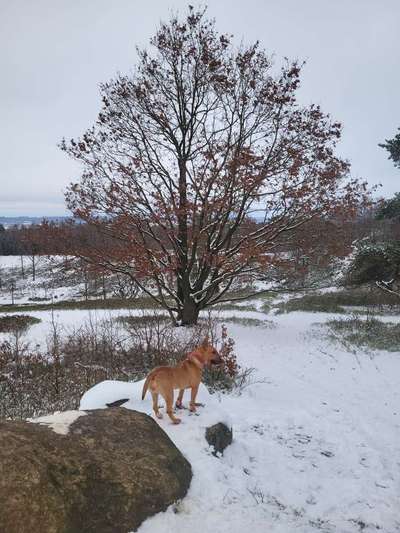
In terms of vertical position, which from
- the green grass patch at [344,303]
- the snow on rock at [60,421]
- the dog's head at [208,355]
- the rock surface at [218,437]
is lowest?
the green grass patch at [344,303]

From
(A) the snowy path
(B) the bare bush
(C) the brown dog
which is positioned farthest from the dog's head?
(B) the bare bush

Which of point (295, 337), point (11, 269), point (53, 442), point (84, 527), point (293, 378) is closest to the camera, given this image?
point (84, 527)

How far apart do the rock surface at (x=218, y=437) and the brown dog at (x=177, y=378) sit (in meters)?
0.38

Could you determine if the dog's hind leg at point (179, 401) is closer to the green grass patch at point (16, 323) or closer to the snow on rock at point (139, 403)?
the snow on rock at point (139, 403)

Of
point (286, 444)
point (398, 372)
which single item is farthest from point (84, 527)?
point (398, 372)

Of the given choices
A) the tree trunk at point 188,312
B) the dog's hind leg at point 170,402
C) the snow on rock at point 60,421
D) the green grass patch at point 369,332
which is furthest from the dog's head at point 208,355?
the tree trunk at point 188,312

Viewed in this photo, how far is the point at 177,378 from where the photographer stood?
4348 millimetres

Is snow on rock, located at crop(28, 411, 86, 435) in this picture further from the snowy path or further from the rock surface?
the rock surface

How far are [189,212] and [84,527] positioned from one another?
390 inches

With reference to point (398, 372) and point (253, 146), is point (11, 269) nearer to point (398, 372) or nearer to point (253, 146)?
point (253, 146)

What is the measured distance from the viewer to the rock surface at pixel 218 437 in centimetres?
431

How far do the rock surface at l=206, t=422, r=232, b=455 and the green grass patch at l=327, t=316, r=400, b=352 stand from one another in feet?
26.6

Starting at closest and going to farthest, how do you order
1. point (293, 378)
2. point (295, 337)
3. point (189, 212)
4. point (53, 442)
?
point (53, 442) → point (293, 378) → point (189, 212) → point (295, 337)

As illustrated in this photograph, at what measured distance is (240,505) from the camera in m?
3.50
